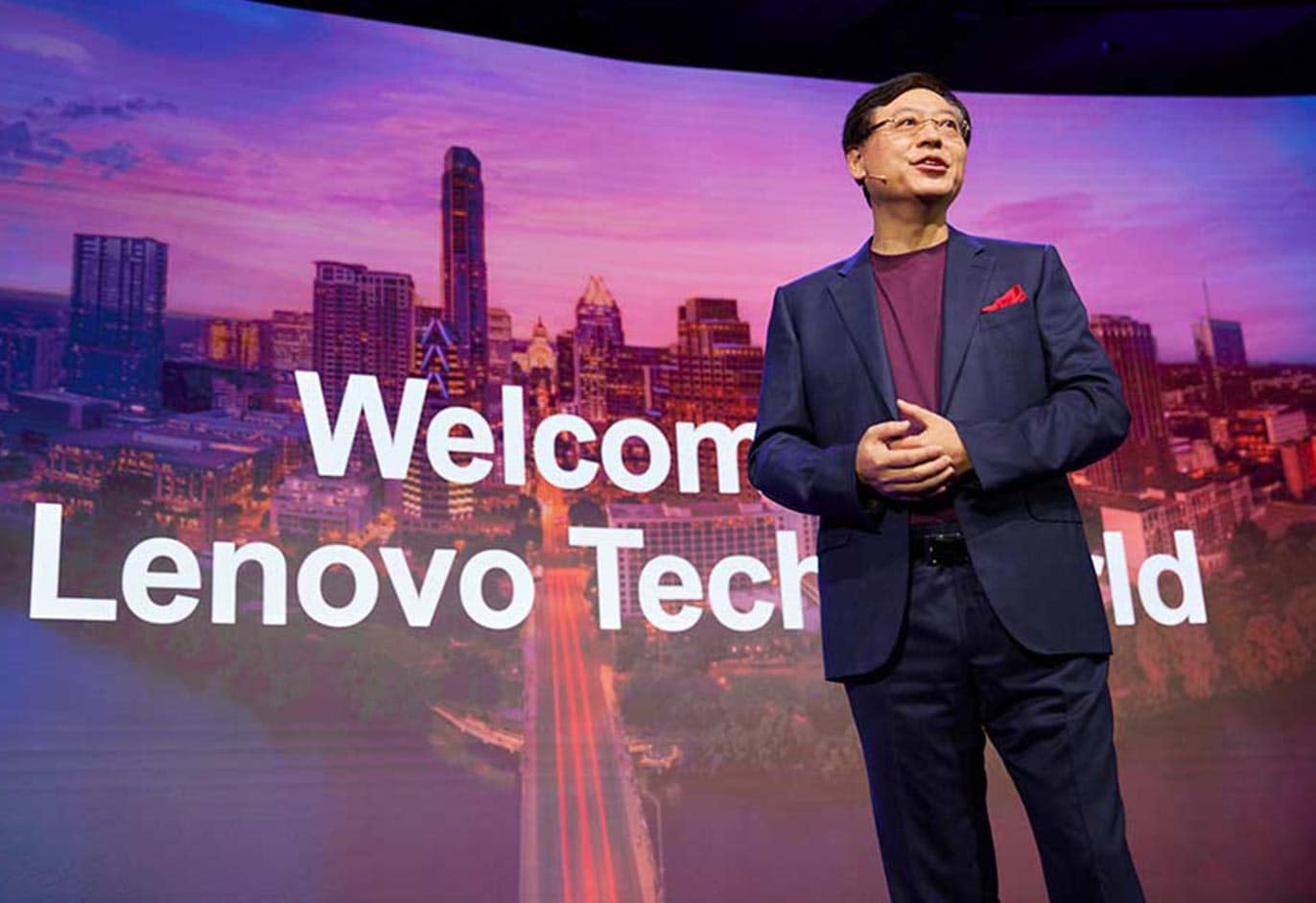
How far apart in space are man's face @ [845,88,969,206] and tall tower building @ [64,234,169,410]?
7.91ft

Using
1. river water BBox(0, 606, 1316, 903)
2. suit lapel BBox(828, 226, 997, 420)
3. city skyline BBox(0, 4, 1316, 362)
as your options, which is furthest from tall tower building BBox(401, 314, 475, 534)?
suit lapel BBox(828, 226, 997, 420)

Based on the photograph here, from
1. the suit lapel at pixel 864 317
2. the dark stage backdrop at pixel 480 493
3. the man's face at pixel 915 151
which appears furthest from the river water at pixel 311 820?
the man's face at pixel 915 151

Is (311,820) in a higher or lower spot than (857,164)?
lower

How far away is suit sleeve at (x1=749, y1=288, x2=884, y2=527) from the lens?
1.55 meters

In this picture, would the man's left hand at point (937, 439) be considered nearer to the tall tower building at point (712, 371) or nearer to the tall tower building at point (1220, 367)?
the tall tower building at point (712, 371)

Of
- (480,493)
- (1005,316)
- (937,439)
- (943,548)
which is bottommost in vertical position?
(943,548)

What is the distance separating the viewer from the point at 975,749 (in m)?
1.54

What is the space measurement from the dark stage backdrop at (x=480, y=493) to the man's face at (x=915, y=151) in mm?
2151

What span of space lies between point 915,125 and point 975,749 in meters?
0.81

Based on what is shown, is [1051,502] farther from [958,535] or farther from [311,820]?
[311,820]

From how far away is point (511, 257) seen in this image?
388cm

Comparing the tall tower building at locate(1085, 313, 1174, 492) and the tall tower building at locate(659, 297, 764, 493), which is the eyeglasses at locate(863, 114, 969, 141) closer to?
the tall tower building at locate(659, 297, 764, 493)

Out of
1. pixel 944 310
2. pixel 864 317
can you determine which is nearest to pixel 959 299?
pixel 944 310

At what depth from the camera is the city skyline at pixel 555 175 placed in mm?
3541
